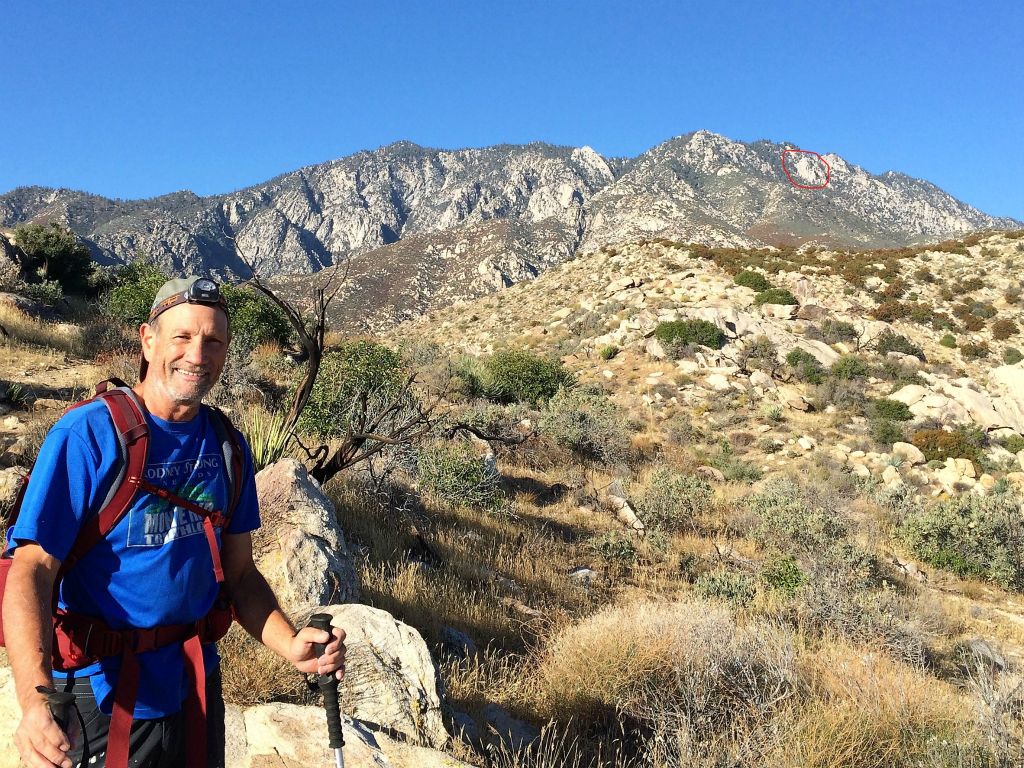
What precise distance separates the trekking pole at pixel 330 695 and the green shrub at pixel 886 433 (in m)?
14.0

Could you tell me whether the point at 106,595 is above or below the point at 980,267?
below

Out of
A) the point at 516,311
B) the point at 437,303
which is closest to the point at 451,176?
the point at 437,303

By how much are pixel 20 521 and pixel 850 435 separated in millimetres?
14903

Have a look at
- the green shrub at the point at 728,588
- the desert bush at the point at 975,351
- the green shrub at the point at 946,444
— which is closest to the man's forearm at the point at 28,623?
the green shrub at the point at 728,588

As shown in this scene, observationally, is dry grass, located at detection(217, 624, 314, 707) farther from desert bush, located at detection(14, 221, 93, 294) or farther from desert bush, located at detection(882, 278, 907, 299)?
desert bush, located at detection(882, 278, 907, 299)

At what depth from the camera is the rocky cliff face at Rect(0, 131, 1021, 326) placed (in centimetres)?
7069

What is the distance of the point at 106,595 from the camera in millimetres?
1480

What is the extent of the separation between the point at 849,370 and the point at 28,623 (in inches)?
702

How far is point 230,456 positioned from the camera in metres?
1.74

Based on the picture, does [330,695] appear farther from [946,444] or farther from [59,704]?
[946,444]

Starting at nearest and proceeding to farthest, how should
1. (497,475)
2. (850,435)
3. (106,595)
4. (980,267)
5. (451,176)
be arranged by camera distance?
(106,595) → (497,475) → (850,435) → (980,267) → (451,176)

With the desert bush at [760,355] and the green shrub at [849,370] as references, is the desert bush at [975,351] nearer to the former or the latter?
the green shrub at [849,370]

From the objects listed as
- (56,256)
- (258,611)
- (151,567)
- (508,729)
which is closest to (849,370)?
(508,729)

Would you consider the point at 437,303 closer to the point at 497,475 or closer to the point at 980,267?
the point at 980,267
